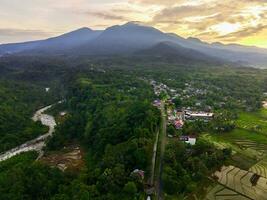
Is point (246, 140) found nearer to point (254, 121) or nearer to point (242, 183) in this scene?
point (254, 121)

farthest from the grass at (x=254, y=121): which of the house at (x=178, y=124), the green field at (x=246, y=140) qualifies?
the house at (x=178, y=124)

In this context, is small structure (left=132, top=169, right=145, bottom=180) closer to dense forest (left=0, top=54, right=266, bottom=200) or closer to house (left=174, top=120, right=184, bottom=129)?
dense forest (left=0, top=54, right=266, bottom=200)

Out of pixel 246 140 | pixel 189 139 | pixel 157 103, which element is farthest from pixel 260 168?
pixel 157 103

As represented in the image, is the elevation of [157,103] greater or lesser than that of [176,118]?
lesser

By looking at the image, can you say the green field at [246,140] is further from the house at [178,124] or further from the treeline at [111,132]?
the treeline at [111,132]

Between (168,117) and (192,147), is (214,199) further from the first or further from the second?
(168,117)

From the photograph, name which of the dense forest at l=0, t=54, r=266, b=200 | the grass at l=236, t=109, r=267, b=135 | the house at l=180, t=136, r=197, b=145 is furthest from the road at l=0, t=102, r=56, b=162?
the grass at l=236, t=109, r=267, b=135
